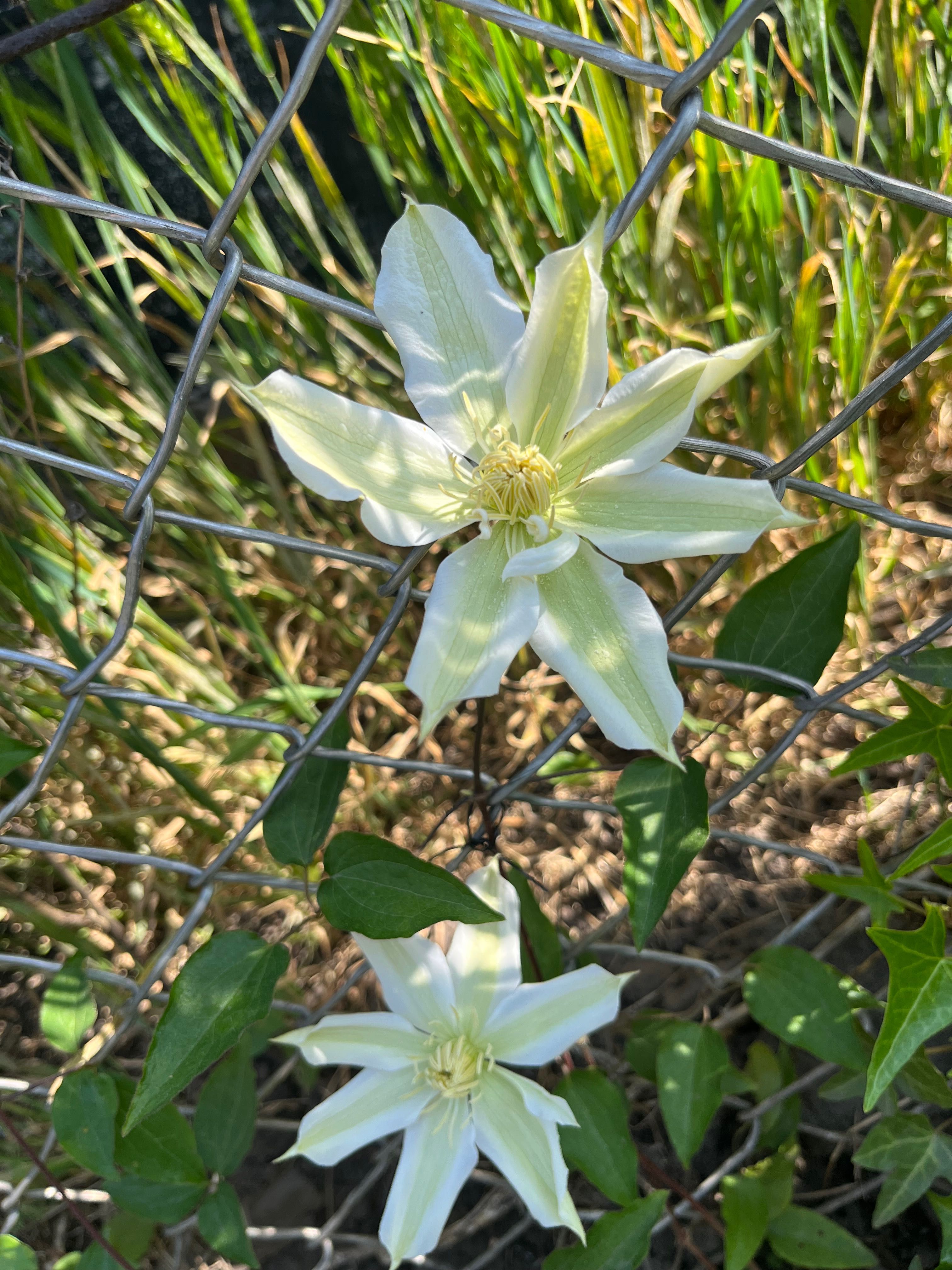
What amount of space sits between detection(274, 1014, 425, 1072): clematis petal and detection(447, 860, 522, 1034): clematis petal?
0.18 ft

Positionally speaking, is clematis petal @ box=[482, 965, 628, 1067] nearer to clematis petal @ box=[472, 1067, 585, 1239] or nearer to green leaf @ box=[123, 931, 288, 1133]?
clematis petal @ box=[472, 1067, 585, 1239]

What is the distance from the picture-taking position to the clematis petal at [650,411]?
0.48m

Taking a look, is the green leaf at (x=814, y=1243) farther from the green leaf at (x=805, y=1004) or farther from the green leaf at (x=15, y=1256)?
the green leaf at (x=15, y=1256)

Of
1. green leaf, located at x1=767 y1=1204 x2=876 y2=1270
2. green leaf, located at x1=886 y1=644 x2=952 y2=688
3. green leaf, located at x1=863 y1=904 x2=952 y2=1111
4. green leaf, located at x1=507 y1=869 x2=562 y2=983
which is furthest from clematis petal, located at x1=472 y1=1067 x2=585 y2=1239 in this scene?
green leaf, located at x1=886 y1=644 x2=952 y2=688

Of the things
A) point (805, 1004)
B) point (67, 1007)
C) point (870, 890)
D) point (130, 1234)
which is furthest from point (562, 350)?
point (130, 1234)

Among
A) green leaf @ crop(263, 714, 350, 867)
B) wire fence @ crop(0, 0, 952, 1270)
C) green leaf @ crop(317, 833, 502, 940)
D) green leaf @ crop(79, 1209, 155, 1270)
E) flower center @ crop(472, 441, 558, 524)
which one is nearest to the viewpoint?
wire fence @ crop(0, 0, 952, 1270)

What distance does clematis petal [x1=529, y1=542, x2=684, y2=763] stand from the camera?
20.1 inches

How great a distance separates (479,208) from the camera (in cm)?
112

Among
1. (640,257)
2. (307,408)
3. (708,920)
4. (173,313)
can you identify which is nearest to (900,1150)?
(708,920)

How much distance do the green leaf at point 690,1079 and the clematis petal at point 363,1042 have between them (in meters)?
0.24

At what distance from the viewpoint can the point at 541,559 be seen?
1.65ft

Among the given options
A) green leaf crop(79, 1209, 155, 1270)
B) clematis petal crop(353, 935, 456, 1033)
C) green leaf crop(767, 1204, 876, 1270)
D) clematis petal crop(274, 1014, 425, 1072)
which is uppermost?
clematis petal crop(353, 935, 456, 1033)

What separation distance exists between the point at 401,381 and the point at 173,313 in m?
0.43

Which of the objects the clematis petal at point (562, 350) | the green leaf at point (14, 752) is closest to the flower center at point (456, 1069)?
the green leaf at point (14, 752)
